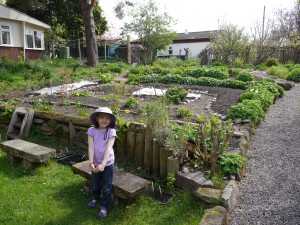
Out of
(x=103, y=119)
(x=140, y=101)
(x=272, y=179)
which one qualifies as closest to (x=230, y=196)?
(x=272, y=179)

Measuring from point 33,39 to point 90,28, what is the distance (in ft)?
25.0

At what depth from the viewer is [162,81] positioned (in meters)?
12.1

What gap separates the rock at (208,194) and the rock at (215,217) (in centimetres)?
28

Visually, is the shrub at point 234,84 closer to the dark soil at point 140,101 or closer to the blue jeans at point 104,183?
the dark soil at point 140,101

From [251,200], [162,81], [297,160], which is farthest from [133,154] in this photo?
[162,81]

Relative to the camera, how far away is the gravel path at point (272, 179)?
3205 mm

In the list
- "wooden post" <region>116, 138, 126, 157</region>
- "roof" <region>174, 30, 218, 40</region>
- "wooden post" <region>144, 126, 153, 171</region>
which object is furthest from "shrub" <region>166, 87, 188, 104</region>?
"roof" <region>174, 30, 218, 40</region>

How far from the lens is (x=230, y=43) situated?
67.2ft

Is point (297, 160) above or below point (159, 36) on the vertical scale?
below

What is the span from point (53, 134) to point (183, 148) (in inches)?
123

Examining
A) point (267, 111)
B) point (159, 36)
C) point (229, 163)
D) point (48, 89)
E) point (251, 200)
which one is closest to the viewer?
point (251, 200)

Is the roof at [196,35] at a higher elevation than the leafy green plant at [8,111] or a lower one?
higher

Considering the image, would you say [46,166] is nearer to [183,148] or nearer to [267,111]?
[183,148]

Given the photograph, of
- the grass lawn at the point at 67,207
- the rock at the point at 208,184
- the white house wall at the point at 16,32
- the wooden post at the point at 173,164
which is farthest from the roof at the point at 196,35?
the grass lawn at the point at 67,207
